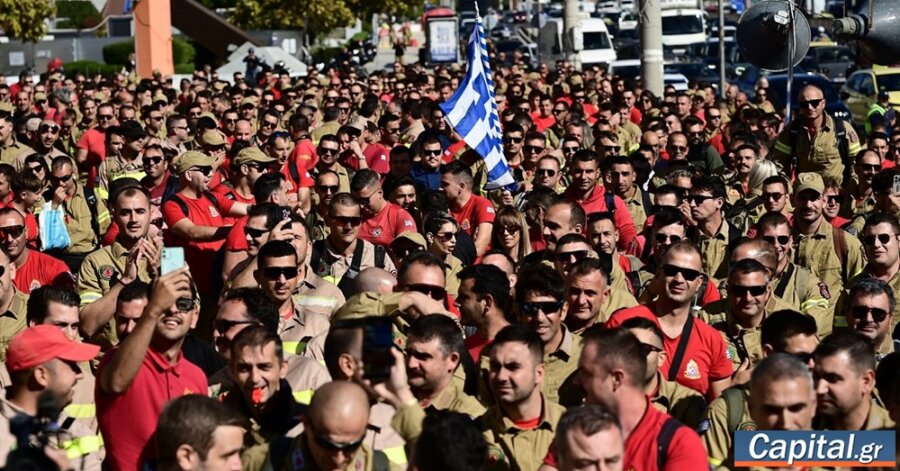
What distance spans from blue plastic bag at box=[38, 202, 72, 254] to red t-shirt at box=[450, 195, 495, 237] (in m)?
3.12

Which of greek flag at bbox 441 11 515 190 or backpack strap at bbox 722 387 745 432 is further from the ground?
greek flag at bbox 441 11 515 190

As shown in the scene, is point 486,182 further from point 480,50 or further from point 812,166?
point 812,166

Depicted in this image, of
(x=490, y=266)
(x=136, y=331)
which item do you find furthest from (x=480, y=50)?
(x=136, y=331)

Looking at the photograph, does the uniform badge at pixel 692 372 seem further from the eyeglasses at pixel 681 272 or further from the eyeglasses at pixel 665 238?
the eyeglasses at pixel 665 238

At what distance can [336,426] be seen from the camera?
6.13 m

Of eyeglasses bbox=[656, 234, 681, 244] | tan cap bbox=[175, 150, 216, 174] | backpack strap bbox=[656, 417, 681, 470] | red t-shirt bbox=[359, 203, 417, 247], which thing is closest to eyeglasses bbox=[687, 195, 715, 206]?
eyeglasses bbox=[656, 234, 681, 244]

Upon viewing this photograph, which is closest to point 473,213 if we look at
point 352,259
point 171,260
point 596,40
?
point 352,259

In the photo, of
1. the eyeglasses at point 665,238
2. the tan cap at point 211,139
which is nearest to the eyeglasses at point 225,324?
the eyeglasses at point 665,238

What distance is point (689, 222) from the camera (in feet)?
39.8

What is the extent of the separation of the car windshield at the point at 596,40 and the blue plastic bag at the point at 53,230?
38.5 m

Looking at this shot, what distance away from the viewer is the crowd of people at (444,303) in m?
6.42

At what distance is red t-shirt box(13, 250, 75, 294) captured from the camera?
10.8 meters

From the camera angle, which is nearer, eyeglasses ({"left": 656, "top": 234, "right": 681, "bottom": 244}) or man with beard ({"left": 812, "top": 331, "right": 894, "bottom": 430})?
man with beard ({"left": 812, "top": 331, "right": 894, "bottom": 430})

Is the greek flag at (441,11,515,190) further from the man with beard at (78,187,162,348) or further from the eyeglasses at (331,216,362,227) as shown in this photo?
the man with beard at (78,187,162,348)
